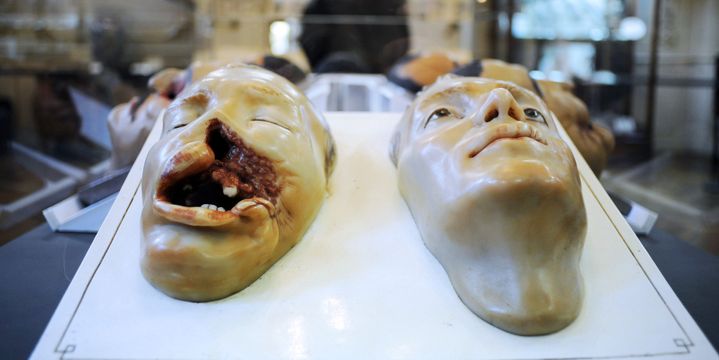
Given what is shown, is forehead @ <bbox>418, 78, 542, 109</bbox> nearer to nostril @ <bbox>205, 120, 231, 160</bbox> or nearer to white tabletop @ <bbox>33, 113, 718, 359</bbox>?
white tabletop @ <bbox>33, 113, 718, 359</bbox>

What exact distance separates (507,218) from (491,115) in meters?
0.24

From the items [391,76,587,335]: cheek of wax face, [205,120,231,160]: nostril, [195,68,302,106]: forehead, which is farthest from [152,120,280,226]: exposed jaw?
[391,76,587,335]: cheek of wax face

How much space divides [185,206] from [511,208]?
0.58m

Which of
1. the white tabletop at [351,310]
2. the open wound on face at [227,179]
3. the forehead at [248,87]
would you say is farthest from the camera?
the forehead at [248,87]

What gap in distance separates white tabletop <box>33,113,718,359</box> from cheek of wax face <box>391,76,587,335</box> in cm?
5

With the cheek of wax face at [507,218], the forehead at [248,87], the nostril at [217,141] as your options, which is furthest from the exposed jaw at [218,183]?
the cheek of wax face at [507,218]

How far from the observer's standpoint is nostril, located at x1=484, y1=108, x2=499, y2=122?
1133mm

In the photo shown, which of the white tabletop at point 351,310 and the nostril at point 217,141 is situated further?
the nostril at point 217,141

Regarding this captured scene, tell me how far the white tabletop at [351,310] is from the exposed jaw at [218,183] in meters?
0.16

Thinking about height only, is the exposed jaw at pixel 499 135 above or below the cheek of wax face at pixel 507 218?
above

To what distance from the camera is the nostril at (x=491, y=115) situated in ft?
3.72

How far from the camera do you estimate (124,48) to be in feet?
10.4

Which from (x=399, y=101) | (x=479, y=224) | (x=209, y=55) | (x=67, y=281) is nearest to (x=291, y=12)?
(x=209, y=55)

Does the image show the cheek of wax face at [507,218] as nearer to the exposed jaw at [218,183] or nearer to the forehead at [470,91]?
the forehead at [470,91]
